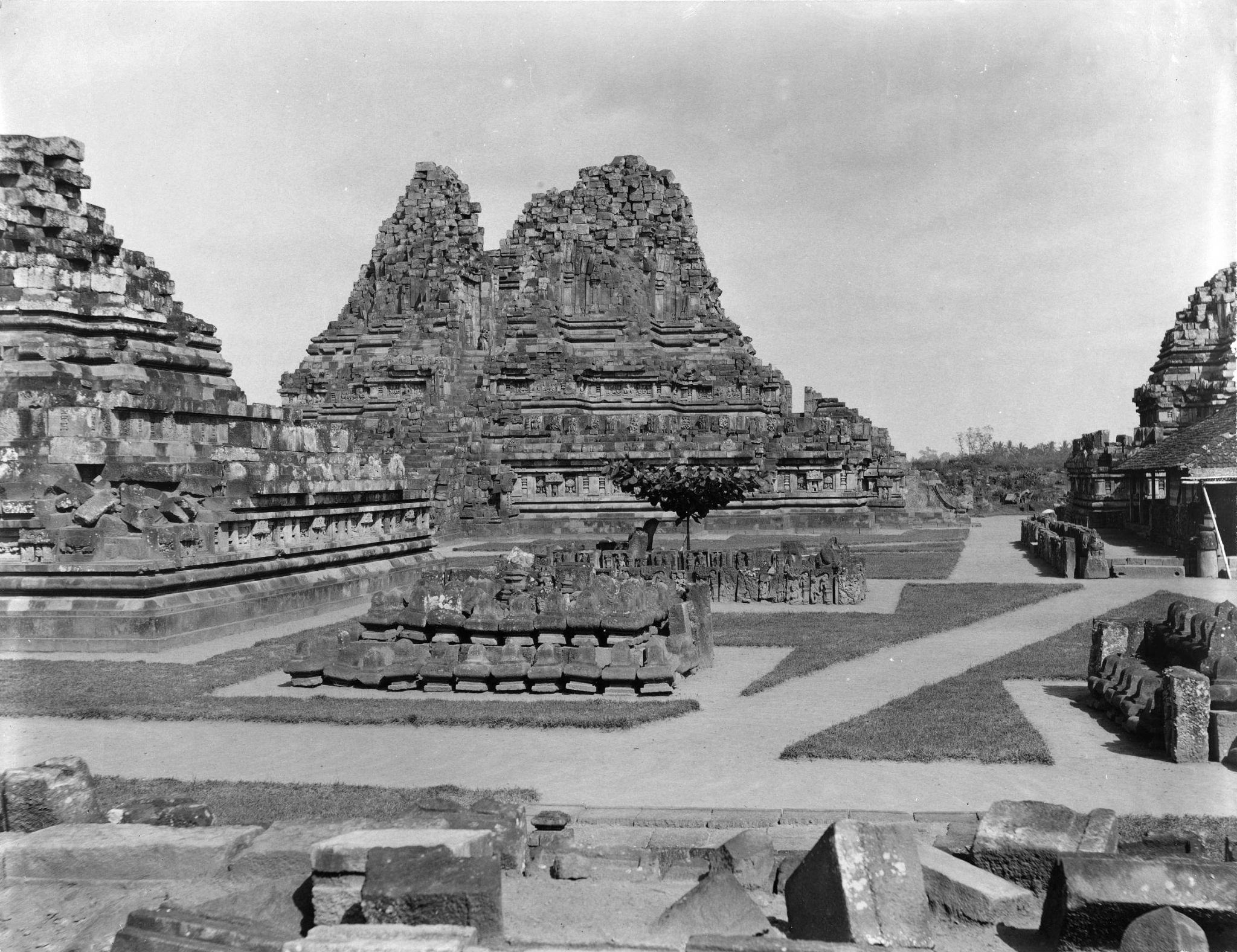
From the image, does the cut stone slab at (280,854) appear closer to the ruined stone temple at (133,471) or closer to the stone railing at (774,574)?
the ruined stone temple at (133,471)

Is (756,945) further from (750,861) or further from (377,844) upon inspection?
(377,844)

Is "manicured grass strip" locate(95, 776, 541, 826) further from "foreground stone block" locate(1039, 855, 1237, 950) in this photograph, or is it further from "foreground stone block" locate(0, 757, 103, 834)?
"foreground stone block" locate(1039, 855, 1237, 950)

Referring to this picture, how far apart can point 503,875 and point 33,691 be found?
27.3ft

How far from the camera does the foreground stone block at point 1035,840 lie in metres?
5.43

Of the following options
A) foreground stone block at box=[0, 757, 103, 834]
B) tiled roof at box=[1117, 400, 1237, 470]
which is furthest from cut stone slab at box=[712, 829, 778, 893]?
tiled roof at box=[1117, 400, 1237, 470]

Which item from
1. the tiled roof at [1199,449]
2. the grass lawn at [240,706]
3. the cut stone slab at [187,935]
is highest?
the tiled roof at [1199,449]

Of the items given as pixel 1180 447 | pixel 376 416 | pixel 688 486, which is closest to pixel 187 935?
pixel 688 486

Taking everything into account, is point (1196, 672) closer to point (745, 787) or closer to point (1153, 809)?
point (1153, 809)

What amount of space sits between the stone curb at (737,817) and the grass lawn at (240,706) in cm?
277

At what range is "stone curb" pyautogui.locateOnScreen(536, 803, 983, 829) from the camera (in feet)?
22.3

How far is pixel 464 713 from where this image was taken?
34.2 feet

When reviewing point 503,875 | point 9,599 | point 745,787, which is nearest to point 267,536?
point 9,599

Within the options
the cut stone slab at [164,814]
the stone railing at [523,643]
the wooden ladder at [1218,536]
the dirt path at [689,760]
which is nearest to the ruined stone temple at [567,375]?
the wooden ladder at [1218,536]

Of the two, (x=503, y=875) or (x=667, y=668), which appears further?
(x=667, y=668)
